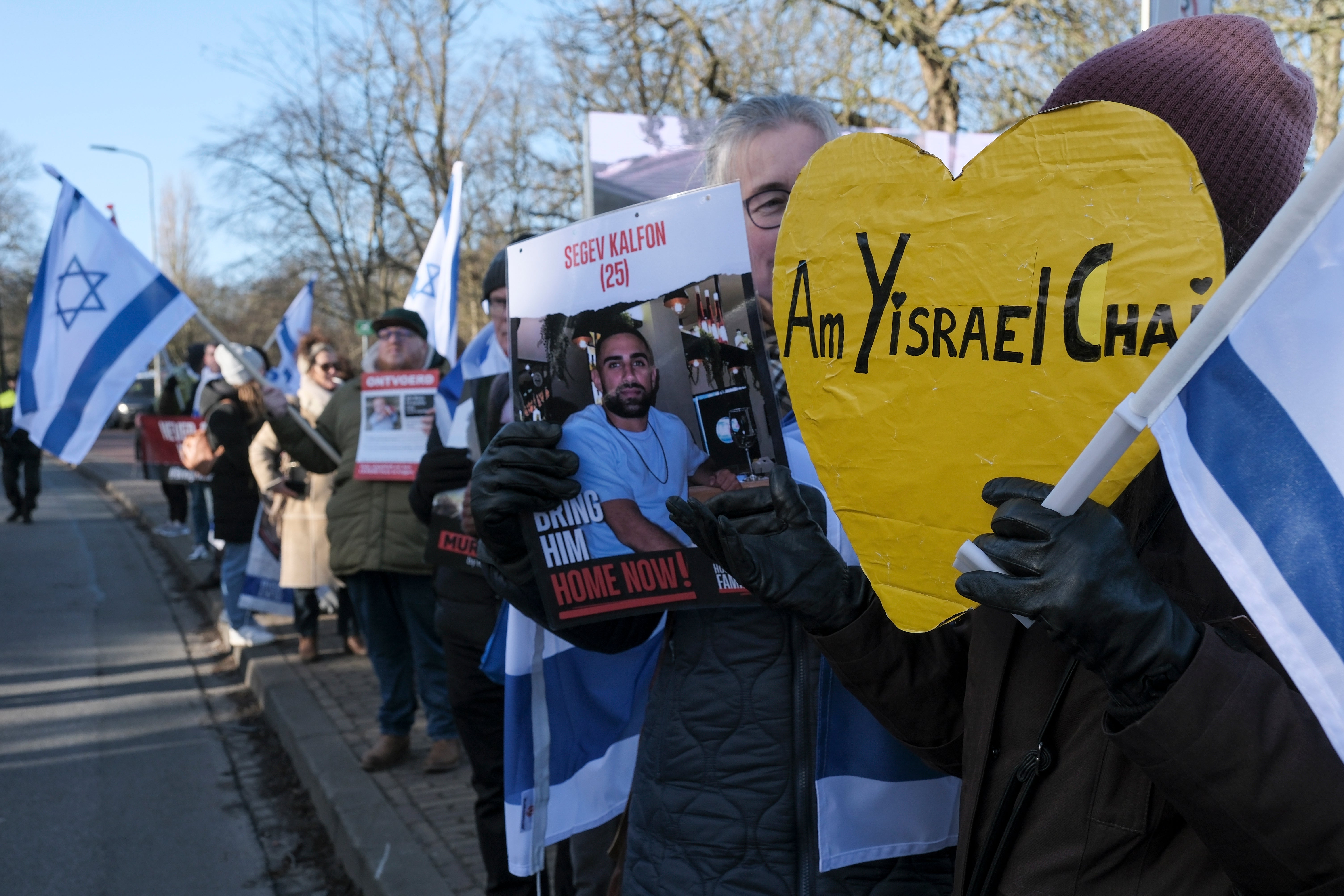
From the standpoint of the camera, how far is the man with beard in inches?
61.6

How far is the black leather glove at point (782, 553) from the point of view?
4.51ft

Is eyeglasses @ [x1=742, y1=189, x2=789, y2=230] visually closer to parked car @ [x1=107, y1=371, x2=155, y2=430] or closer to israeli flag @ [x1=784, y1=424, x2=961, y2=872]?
israeli flag @ [x1=784, y1=424, x2=961, y2=872]

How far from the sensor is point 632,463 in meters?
1.62

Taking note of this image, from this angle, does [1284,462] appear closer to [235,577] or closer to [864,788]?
[864,788]

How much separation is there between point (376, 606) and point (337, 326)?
80.0 ft

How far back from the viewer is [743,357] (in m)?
1.47

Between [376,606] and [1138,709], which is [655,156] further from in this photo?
[1138,709]

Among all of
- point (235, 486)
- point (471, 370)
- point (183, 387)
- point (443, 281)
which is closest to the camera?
point (471, 370)

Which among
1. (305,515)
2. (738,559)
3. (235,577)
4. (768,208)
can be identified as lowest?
(235,577)

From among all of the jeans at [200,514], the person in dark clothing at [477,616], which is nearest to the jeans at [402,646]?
the person in dark clothing at [477,616]

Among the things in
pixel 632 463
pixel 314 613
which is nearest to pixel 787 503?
pixel 632 463

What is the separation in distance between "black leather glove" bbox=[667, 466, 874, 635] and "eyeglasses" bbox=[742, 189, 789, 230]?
508mm

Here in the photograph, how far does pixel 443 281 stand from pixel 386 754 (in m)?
2.12

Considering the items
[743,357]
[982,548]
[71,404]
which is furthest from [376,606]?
[982,548]
